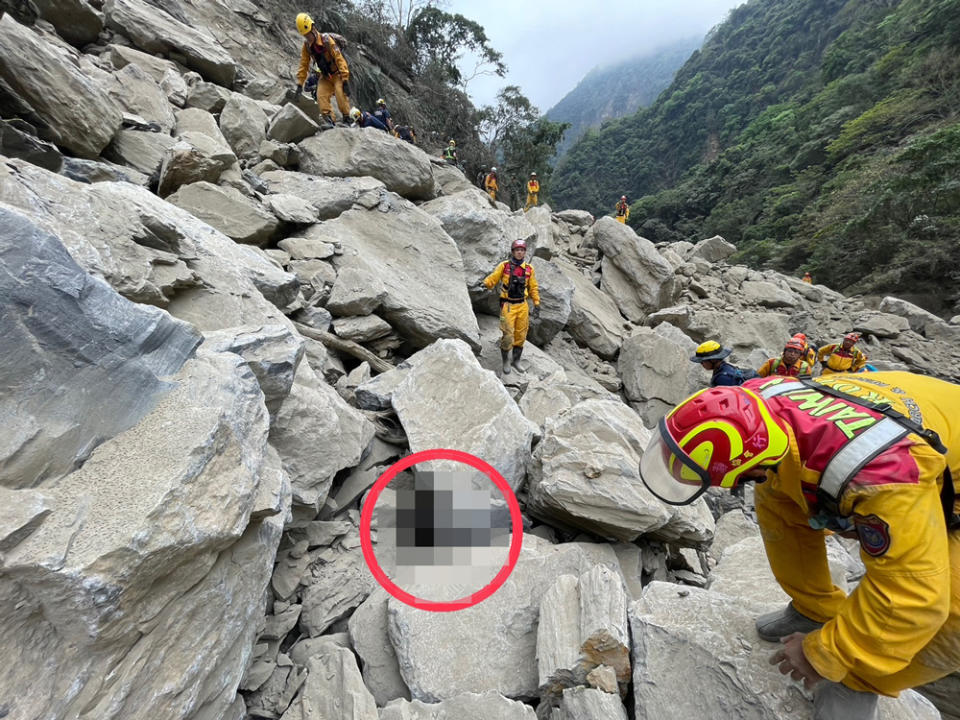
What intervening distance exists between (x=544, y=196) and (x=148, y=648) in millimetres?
34431

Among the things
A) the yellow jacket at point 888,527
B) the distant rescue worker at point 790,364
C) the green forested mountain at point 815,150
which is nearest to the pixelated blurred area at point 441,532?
the yellow jacket at point 888,527

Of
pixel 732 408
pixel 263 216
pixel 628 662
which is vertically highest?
pixel 732 408

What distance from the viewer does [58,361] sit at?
1.99 meters

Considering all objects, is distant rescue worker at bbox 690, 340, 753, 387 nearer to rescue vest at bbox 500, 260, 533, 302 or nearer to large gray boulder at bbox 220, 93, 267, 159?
rescue vest at bbox 500, 260, 533, 302

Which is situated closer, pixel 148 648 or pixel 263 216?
pixel 148 648

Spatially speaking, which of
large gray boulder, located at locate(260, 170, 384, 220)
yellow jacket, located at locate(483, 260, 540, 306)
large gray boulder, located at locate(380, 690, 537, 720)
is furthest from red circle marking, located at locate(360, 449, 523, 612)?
large gray boulder, located at locate(260, 170, 384, 220)

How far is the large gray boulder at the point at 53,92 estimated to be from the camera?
14.4 ft

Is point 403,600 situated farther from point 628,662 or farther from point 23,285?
point 23,285

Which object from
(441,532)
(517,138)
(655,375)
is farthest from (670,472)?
(517,138)

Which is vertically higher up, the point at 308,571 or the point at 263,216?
the point at 263,216

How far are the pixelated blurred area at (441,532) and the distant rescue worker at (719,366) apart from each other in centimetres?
399

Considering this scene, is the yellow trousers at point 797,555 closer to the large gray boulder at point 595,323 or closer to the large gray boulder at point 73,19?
the large gray boulder at point 595,323

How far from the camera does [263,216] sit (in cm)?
574

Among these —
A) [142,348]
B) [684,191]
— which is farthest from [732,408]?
[684,191]
